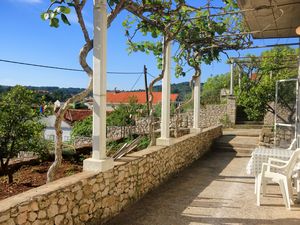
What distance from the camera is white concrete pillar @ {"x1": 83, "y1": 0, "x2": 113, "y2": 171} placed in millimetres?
4066

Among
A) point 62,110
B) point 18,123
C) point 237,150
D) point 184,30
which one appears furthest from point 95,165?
point 237,150

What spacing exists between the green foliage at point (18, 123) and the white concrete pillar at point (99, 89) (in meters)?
1.53

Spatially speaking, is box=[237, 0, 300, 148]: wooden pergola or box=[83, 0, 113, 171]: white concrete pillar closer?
box=[83, 0, 113, 171]: white concrete pillar

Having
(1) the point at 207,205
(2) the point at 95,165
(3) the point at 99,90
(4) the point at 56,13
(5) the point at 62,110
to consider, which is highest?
(4) the point at 56,13

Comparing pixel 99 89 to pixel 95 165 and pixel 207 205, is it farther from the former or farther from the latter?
pixel 207 205

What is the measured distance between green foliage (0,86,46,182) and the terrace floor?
1.96 metres

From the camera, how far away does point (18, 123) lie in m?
5.11

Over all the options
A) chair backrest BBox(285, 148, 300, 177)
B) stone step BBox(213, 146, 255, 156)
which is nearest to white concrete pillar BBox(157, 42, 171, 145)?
chair backrest BBox(285, 148, 300, 177)

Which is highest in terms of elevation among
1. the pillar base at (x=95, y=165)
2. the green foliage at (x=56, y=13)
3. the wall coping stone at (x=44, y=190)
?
the green foliage at (x=56, y=13)

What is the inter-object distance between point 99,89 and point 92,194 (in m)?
1.30

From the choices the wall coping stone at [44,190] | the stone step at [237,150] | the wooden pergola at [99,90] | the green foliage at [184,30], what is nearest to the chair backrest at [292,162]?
the wall coping stone at [44,190]

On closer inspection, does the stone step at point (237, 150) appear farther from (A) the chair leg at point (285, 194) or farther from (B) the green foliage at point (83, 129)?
(B) the green foliage at point (83, 129)

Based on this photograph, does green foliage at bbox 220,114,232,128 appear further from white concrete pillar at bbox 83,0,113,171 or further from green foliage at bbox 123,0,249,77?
white concrete pillar at bbox 83,0,113,171

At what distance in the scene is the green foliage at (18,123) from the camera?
5.05m
